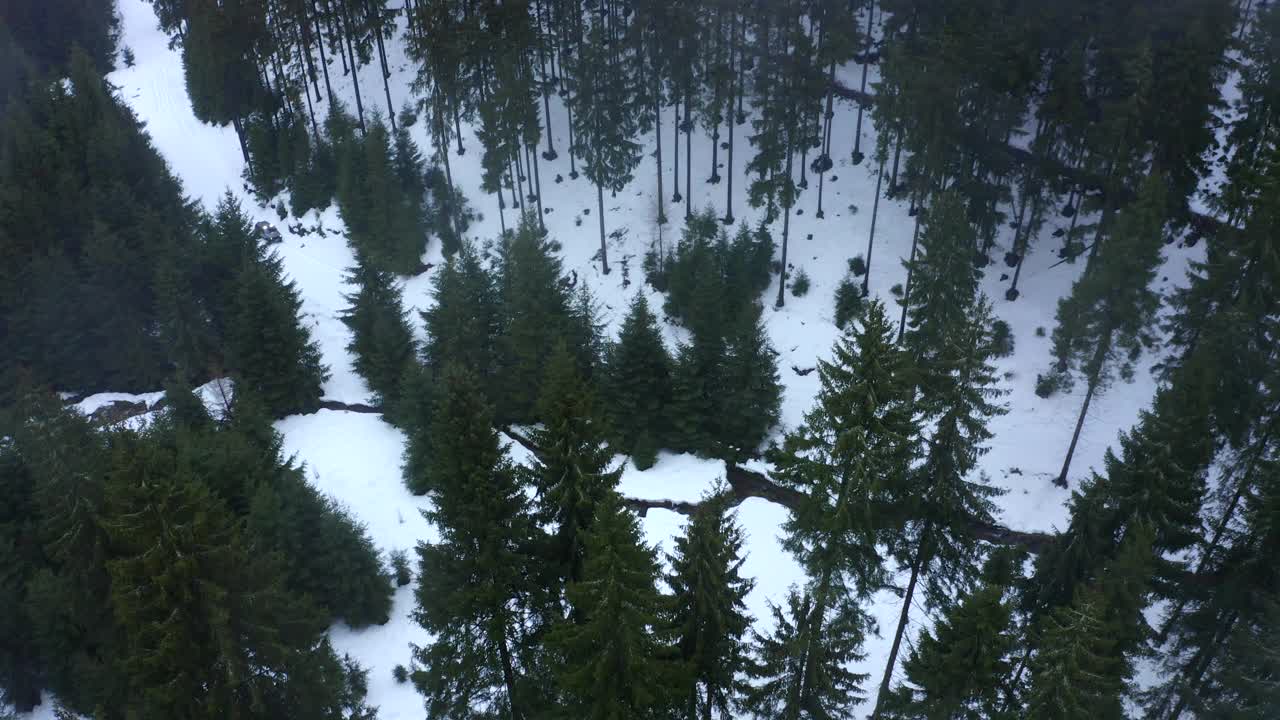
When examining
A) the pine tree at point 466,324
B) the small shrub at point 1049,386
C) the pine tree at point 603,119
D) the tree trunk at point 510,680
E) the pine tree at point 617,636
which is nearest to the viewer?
the pine tree at point 617,636

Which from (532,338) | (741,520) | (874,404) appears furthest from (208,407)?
(874,404)

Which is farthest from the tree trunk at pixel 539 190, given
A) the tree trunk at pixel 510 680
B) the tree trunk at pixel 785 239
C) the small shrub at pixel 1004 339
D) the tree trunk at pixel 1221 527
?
the tree trunk at pixel 1221 527

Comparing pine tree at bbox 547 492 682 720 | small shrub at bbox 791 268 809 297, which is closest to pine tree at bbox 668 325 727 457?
small shrub at bbox 791 268 809 297

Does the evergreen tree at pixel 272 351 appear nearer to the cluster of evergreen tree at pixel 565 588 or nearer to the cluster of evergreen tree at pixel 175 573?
the cluster of evergreen tree at pixel 175 573

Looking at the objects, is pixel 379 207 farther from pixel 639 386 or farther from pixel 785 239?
pixel 785 239

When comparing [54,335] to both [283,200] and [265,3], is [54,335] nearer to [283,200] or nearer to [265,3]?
[283,200]

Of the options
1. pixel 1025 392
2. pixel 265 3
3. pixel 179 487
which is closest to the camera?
pixel 179 487

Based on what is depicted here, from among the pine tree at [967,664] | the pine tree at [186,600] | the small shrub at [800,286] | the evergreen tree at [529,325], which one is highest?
the small shrub at [800,286]
